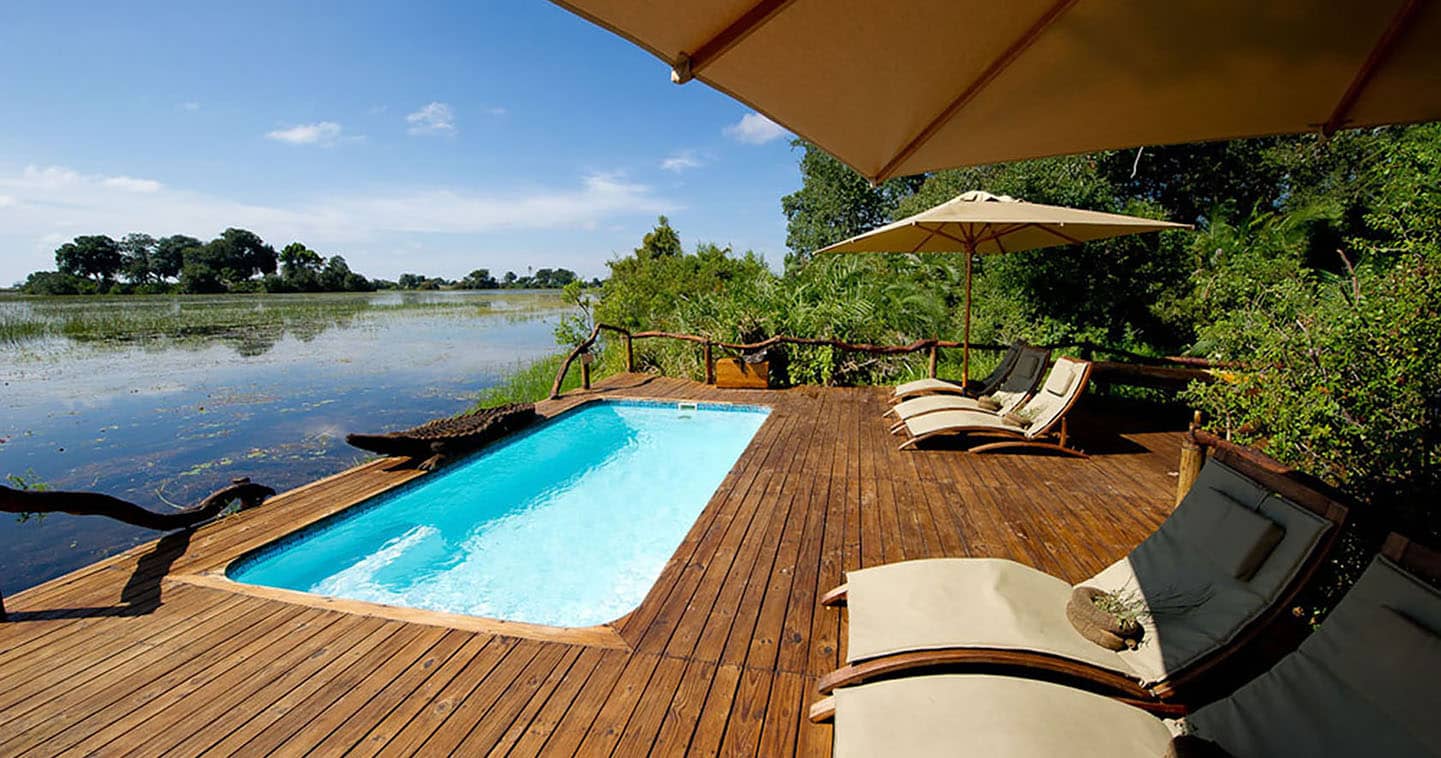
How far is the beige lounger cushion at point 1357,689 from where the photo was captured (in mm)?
1194

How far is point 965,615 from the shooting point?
1950 millimetres

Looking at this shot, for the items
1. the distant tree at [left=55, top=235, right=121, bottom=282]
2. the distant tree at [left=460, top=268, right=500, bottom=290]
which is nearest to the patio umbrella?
the distant tree at [left=55, top=235, right=121, bottom=282]

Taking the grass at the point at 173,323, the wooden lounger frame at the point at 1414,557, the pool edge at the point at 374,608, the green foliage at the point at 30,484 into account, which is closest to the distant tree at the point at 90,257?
the grass at the point at 173,323

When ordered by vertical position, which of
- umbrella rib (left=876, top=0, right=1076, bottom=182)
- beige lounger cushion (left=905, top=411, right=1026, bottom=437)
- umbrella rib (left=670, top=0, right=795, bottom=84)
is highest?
umbrella rib (left=876, top=0, right=1076, bottom=182)

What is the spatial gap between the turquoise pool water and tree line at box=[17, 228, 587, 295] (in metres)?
30.2

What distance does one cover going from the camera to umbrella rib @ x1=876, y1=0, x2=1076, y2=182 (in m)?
1.53

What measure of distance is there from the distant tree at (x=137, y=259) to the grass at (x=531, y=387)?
2246 inches

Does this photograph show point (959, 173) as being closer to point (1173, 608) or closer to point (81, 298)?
point (1173, 608)

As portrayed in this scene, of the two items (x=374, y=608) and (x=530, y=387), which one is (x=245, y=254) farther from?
(x=374, y=608)

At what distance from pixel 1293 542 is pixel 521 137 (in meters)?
18.5

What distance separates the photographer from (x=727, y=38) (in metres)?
1.24

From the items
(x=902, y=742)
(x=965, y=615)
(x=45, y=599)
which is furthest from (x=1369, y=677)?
(x=45, y=599)

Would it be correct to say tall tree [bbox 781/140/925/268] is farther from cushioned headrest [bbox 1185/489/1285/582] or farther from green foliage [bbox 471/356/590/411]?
cushioned headrest [bbox 1185/489/1285/582]

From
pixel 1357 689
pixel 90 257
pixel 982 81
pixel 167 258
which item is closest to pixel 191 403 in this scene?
pixel 982 81
